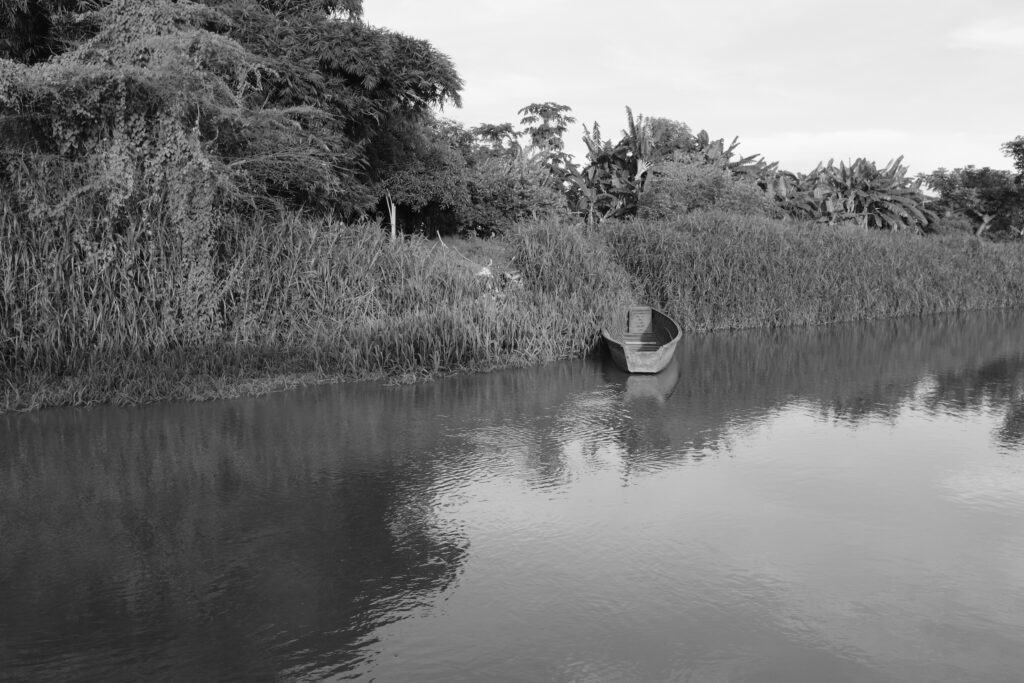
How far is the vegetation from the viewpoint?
11.4 metres

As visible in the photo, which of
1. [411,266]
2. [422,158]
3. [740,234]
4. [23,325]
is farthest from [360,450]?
[422,158]

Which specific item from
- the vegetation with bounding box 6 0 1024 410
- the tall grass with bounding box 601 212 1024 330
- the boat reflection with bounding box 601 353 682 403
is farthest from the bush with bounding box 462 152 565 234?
the boat reflection with bounding box 601 353 682 403

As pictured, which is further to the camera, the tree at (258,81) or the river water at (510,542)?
the tree at (258,81)

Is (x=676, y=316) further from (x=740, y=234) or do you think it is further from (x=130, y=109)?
(x=130, y=109)

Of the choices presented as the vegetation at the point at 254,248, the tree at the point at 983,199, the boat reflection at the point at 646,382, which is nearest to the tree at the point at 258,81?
the vegetation at the point at 254,248

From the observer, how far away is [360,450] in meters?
8.94

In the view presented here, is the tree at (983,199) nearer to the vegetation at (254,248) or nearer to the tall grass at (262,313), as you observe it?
the vegetation at (254,248)

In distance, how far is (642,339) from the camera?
1744 cm

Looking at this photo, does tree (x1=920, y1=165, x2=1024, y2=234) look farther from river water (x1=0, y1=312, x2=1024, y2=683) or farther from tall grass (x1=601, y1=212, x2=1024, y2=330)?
river water (x1=0, y1=312, x2=1024, y2=683)

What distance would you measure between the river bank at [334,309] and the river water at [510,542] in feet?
3.34

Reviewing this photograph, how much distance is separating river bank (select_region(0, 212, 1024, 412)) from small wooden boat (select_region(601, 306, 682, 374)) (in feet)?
1.56

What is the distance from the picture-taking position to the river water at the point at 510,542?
4.59 m

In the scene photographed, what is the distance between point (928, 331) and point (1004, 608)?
1922 centimetres

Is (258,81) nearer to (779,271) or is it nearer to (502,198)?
(779,271)
